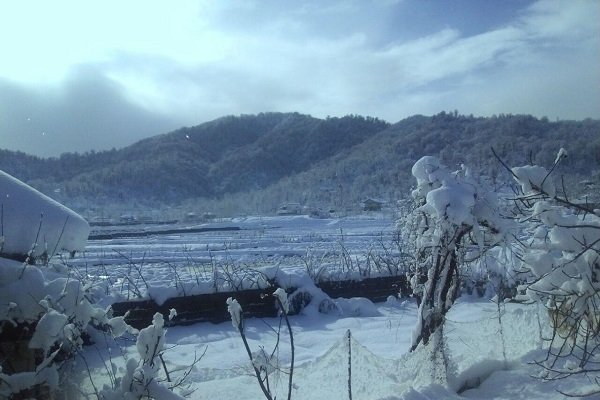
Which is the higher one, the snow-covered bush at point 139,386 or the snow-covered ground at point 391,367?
the snow-covered bush at point 139,386

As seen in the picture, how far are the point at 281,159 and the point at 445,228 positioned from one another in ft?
501

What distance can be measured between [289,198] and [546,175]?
107 meters

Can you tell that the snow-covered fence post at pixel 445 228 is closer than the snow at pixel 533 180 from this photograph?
No

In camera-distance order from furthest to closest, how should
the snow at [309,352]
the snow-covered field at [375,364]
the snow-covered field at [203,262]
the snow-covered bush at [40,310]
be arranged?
the snow-covered field at [203,262] < the snow-covered field at [375,364] < the snow at [309,352] < the snow-covered bush at [40,310]

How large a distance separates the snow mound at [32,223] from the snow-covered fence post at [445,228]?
11.7 ft

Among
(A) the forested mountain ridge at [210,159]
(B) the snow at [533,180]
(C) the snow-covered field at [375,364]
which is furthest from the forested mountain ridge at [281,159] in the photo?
(B) the snow at [533,180]

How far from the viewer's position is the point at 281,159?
158 metres

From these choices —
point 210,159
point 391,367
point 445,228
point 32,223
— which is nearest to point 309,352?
point 391,367

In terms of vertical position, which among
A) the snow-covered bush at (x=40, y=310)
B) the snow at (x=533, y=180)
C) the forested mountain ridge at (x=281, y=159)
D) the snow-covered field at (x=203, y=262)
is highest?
the forested mountain ridge at (x=281, y=159)

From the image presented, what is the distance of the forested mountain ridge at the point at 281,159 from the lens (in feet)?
277

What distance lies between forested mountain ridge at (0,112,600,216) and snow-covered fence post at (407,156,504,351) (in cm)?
4292

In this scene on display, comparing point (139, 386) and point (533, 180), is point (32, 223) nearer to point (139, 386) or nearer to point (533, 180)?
point (139, 386)

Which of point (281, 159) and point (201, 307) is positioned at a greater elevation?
point (281, 159)

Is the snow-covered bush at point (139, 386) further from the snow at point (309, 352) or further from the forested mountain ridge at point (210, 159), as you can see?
the forested mountain ridge at point (210, 159)
